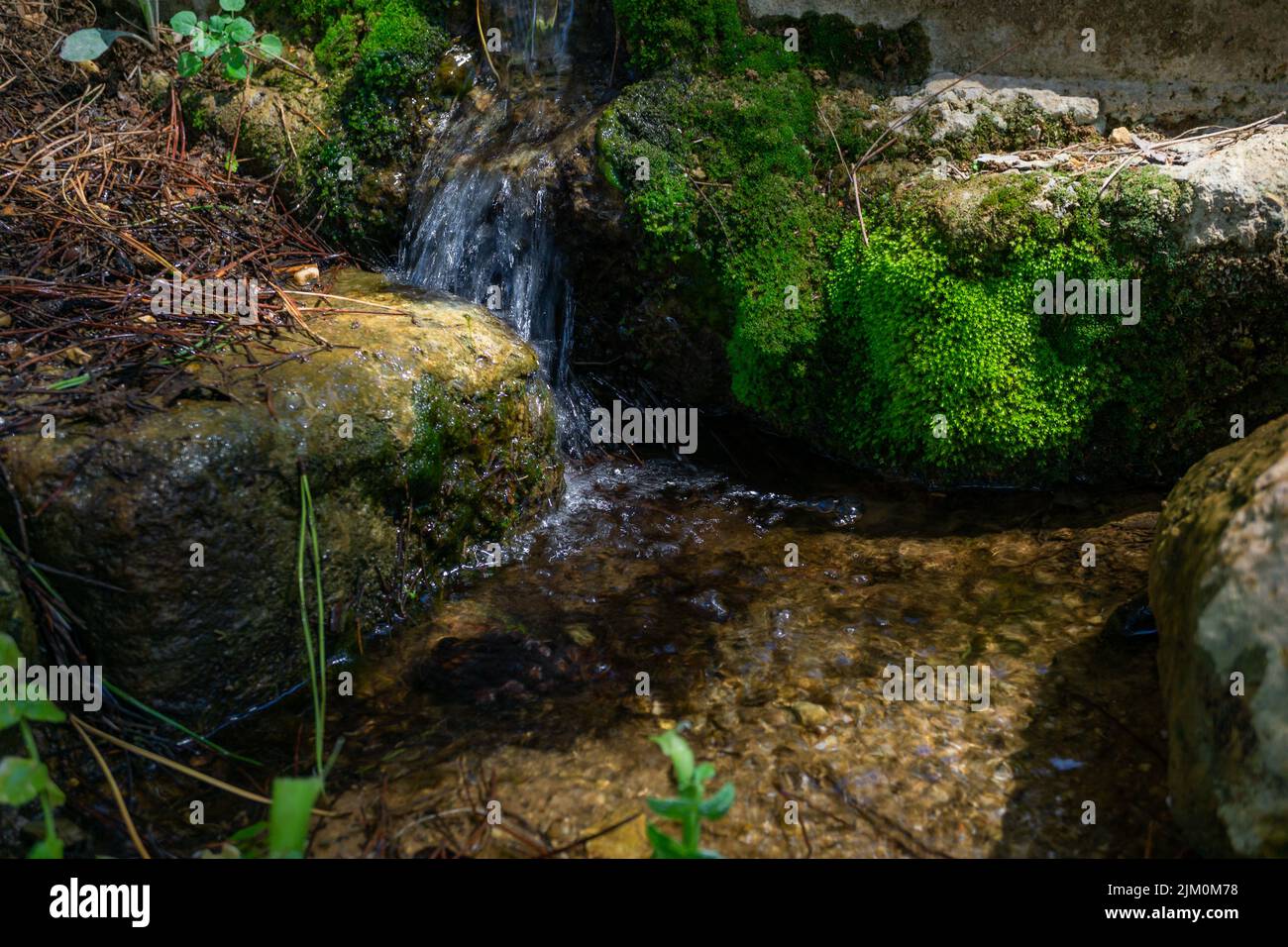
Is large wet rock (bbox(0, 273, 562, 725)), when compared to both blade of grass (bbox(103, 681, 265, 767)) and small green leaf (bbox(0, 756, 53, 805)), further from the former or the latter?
small green leaf (bbox(0, 756, 53, 805))

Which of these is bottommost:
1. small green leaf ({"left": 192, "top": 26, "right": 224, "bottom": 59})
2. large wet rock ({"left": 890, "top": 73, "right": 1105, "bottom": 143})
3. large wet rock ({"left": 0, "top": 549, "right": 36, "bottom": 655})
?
large wet rock ({"left": 0, "top": 549, "right": 36, "bottom": 655})

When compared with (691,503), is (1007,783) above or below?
below

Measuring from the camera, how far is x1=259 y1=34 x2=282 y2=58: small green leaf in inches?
218

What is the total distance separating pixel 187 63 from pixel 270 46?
0.49 m

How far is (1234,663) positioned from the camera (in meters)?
2.53

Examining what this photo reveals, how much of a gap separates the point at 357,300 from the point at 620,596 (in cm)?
205

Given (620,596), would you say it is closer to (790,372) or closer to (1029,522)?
(790,372)

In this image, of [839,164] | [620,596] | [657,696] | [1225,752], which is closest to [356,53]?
[839,164]

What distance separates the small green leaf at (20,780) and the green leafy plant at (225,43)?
4355 millimetres

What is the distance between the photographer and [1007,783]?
3021 millimetres

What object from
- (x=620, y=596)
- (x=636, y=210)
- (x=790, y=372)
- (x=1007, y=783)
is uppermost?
(x=636, y=210)

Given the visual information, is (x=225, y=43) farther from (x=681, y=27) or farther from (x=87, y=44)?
(x=681, y=27)

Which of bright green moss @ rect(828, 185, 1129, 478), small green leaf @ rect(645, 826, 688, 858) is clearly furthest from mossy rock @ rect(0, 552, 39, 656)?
bright green moss @ rect(828, 185, 1129, 478)

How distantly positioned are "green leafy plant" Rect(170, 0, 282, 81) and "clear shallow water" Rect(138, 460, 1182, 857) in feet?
11.1
